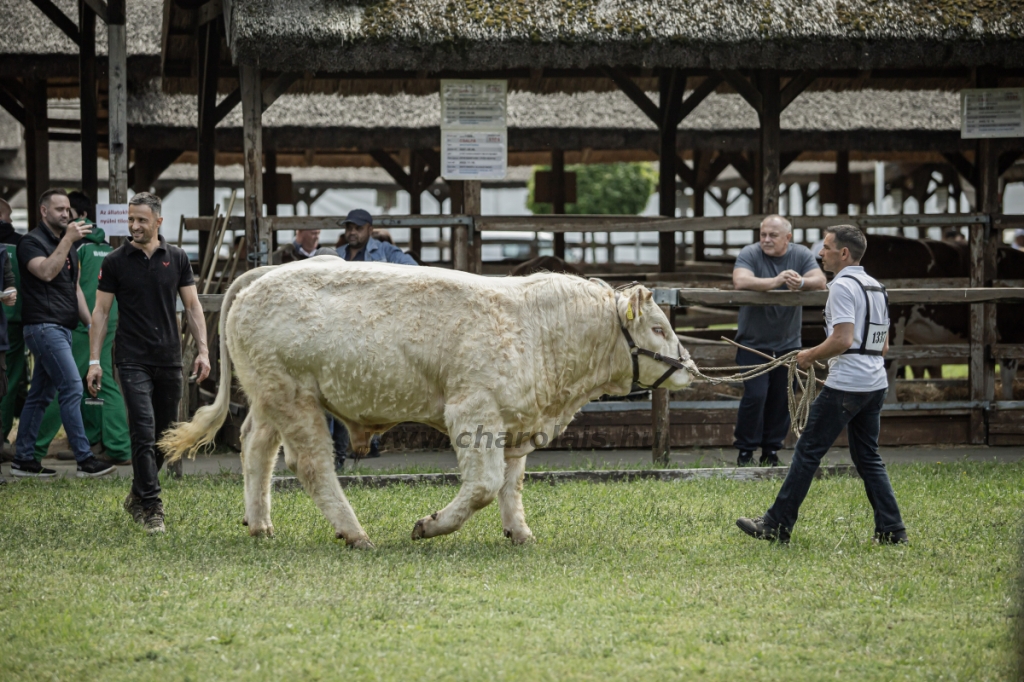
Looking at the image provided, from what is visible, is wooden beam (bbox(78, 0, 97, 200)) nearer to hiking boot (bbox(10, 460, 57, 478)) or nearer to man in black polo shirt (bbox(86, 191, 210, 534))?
hiking boot (bbox(10, 460, 57, 478))

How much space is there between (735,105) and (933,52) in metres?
5.81

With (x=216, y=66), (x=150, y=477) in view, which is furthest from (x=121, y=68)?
(x=150, y=477)

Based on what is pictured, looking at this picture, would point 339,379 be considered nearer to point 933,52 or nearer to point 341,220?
point 341,220

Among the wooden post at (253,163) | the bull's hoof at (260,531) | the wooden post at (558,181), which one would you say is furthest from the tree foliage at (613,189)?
the bull's hoof at (260,531)

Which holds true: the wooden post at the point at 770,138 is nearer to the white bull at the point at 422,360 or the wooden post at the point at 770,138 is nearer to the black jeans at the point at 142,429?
the white bull at the point at 422,360

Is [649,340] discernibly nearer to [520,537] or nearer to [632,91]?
[520,537]

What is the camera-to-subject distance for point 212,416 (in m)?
6.46

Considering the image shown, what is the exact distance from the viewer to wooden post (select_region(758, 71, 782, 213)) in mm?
10570

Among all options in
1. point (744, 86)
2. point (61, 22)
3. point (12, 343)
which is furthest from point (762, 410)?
point (61, 22)

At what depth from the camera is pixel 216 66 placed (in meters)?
11.5

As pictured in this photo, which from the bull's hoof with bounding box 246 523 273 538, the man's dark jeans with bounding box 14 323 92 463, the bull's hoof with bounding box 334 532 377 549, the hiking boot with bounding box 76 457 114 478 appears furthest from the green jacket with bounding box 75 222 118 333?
the bull's hoof with bounding box 334 532 377 549

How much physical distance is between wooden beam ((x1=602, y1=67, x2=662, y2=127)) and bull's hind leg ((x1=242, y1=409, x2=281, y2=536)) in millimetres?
6301

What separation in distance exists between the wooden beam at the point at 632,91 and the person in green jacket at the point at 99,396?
5.17 metres

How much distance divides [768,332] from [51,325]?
556cm
